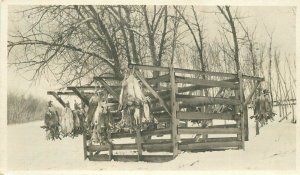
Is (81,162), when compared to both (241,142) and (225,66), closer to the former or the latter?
(241,142)

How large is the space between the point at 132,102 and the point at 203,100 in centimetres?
175

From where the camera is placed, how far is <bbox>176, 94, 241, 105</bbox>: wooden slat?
33.6 ft

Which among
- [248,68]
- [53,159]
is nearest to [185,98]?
[53,159]

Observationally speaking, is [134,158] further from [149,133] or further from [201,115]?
[201,115]

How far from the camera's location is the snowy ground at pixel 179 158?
381 inches

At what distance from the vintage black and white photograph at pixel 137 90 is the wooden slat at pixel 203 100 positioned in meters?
0.02

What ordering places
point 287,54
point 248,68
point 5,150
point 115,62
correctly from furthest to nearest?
point 248,68
point 115,62
point 287,54
point 5,150

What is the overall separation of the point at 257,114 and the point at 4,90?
4737 millimetres

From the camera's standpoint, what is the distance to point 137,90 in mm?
9297

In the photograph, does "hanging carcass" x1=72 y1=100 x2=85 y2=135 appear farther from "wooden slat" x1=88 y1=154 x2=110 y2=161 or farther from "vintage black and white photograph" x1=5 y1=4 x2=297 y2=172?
"wooden slat" x1=88 y1=154 x2=110 y2=161

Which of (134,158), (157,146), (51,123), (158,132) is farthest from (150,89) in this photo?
(51,123)

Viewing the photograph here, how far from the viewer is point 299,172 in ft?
31.9

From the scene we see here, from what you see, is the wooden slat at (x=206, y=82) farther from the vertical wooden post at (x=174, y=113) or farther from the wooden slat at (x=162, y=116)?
the wooden slat at (x=162, y=116)

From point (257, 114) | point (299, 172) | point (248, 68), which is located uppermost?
point (248, 68)
